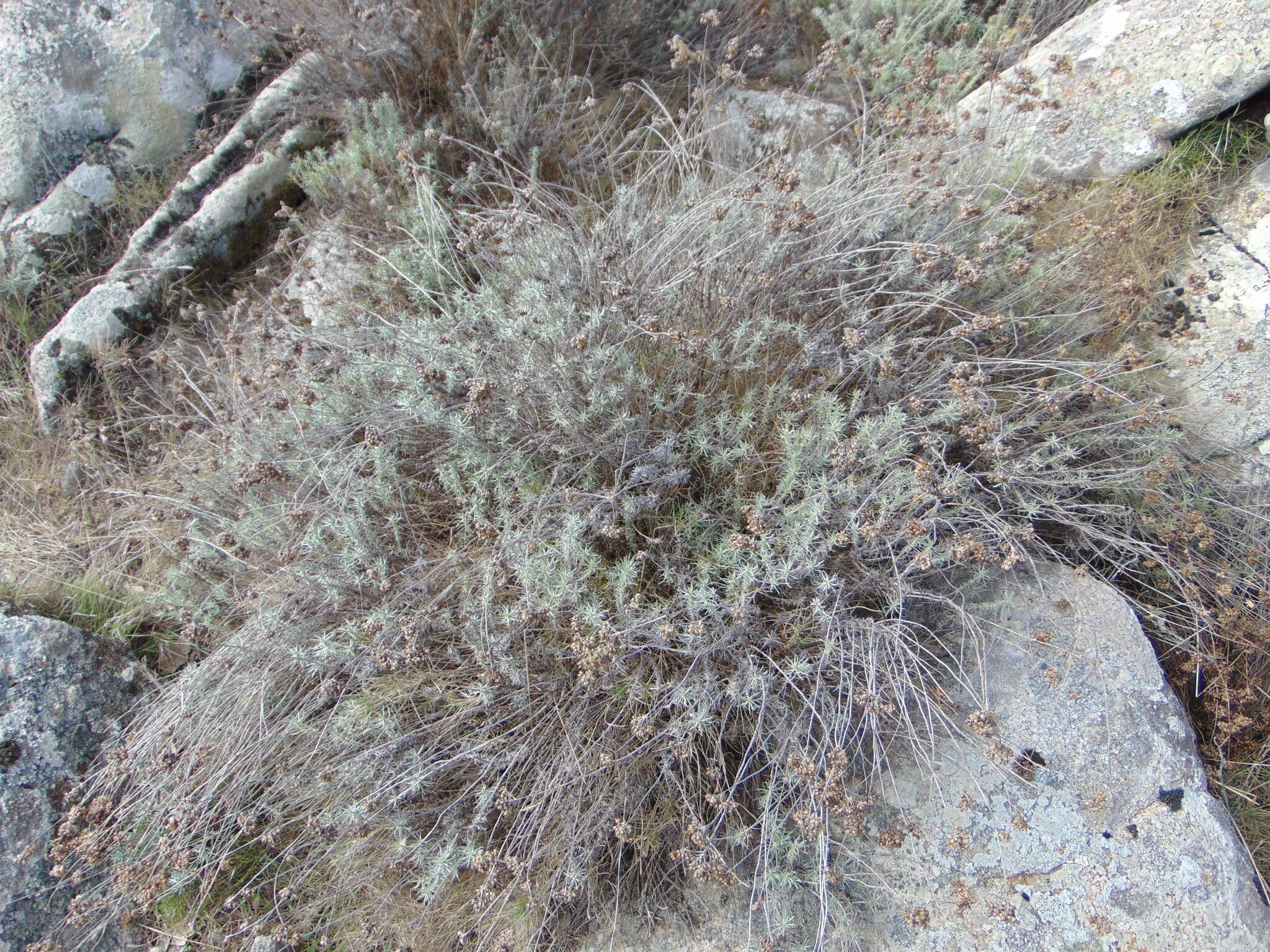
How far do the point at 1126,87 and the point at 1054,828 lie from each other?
2.90 m

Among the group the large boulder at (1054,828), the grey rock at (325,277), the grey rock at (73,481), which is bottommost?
the large boulder at (1054,828)

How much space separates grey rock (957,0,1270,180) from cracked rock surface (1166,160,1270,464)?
37 cm

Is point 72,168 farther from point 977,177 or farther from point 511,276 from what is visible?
point 977,177

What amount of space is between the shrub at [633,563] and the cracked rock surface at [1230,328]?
239mm

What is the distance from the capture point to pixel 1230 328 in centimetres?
274

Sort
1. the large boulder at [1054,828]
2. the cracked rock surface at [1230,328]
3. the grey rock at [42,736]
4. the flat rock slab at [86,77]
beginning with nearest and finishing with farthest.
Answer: the large boulder at [1054,828] → the grey rock at [42,736] → the cracked rock surface at [1230,328] → the flat rock slab at [86,77]

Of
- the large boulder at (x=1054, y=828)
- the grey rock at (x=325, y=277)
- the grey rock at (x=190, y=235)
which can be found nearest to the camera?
the large boulder at (x=1054, y=828)

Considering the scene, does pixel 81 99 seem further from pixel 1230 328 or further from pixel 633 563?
pixel 1230 328

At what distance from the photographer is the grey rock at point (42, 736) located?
2281 millimetres

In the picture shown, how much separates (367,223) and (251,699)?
84.0 inches

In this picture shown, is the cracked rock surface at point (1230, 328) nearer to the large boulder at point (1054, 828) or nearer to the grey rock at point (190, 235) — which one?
the large boulder at point (1054, 828)

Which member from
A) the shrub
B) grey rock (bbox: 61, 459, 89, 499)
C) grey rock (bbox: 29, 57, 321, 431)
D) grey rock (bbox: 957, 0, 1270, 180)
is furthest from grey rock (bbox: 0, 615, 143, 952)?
grey rock (bbox: 957, 0, 1270, 180)

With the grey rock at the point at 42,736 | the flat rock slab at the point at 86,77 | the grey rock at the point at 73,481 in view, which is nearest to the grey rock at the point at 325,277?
the grey rock at the point at 73,481

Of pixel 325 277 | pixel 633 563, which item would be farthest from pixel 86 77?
pixel 633 563
